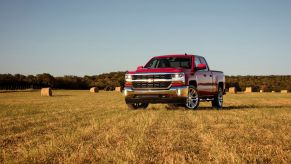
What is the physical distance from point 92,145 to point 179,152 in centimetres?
155

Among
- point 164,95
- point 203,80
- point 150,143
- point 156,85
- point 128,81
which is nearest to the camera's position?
point 150,143

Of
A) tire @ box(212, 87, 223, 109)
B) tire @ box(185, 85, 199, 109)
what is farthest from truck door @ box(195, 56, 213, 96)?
tire @ box(212, 87, 223, 109)

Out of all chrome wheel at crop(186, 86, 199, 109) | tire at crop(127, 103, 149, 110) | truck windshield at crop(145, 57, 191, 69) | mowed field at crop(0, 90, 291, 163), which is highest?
truck windshield at crop(145, 57, 191, 69)

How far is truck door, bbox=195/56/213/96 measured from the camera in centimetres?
1678

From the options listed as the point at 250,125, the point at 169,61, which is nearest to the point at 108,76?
the point at 169,61

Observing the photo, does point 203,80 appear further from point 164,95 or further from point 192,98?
point 164,95

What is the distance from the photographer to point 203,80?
56.4 feet

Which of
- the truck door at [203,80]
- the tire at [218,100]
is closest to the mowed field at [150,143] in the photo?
the truck door at [203,80]

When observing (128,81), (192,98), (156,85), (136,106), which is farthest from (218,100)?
(128,81)

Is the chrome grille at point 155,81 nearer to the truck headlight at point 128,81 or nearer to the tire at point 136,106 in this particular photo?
the truck headlight at point 128,81

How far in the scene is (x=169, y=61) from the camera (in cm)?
1716

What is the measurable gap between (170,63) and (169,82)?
6.04ft

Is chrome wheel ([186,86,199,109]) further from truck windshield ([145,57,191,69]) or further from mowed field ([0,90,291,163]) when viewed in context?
mowed field ([0,90,291,163])

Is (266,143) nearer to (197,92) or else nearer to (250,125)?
(250,125)
